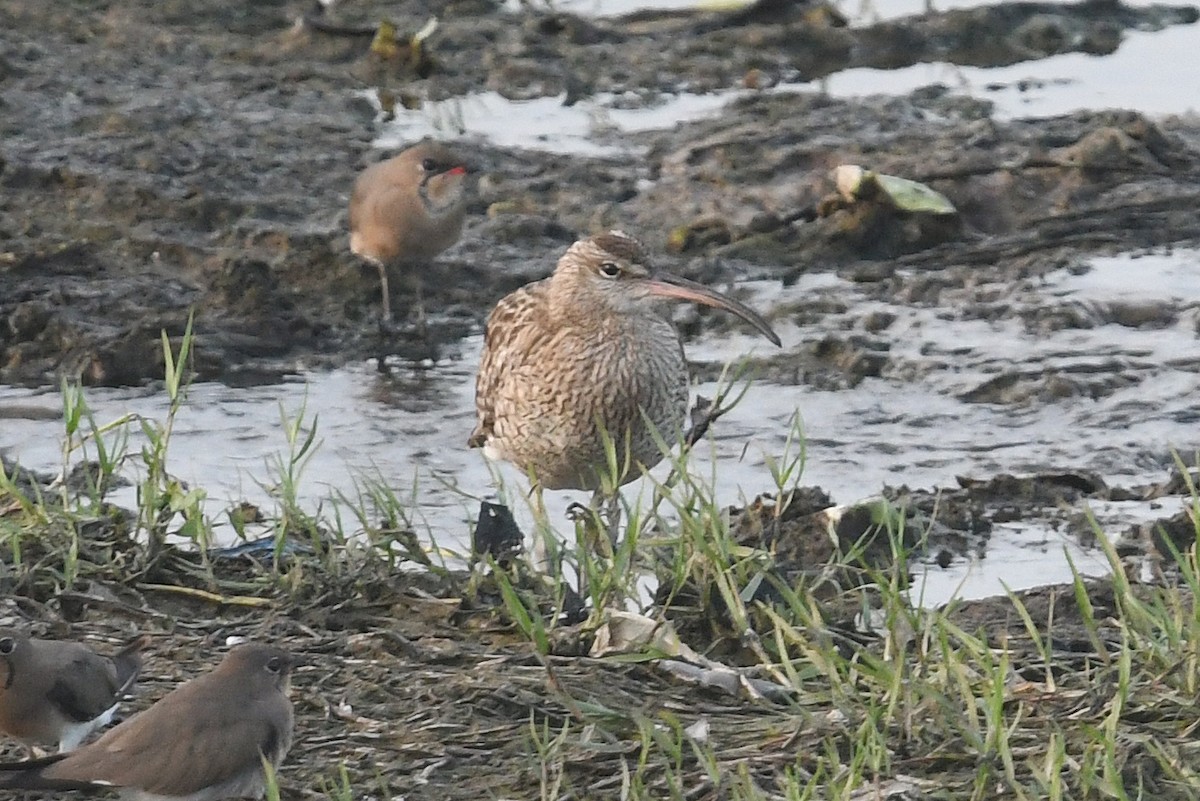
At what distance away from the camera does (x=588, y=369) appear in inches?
293

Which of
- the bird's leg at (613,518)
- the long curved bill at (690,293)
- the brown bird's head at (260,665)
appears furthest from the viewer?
the long curved bill at (690,293)

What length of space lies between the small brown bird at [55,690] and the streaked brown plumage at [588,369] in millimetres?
2164

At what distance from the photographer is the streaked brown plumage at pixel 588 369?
24.2 feet

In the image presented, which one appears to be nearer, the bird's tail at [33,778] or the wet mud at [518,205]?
the bird's tail at [33,778]

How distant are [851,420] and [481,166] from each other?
3.60 metres

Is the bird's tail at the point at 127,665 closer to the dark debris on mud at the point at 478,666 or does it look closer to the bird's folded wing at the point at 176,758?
the dark debris on mud at the point at 478,666

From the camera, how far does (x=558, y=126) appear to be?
12.7m

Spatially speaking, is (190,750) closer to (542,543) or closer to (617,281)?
(542,543)

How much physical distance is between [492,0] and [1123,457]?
24.4 feet

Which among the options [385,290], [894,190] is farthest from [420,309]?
[894,190]

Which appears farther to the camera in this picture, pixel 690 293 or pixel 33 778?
pixel 690 293

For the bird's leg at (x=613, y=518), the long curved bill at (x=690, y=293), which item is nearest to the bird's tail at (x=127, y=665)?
the bird's leg at (x=613, y=518)

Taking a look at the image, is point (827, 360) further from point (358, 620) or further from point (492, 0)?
point (492, 0)

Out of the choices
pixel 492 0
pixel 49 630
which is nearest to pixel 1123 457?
pixel 49 630
